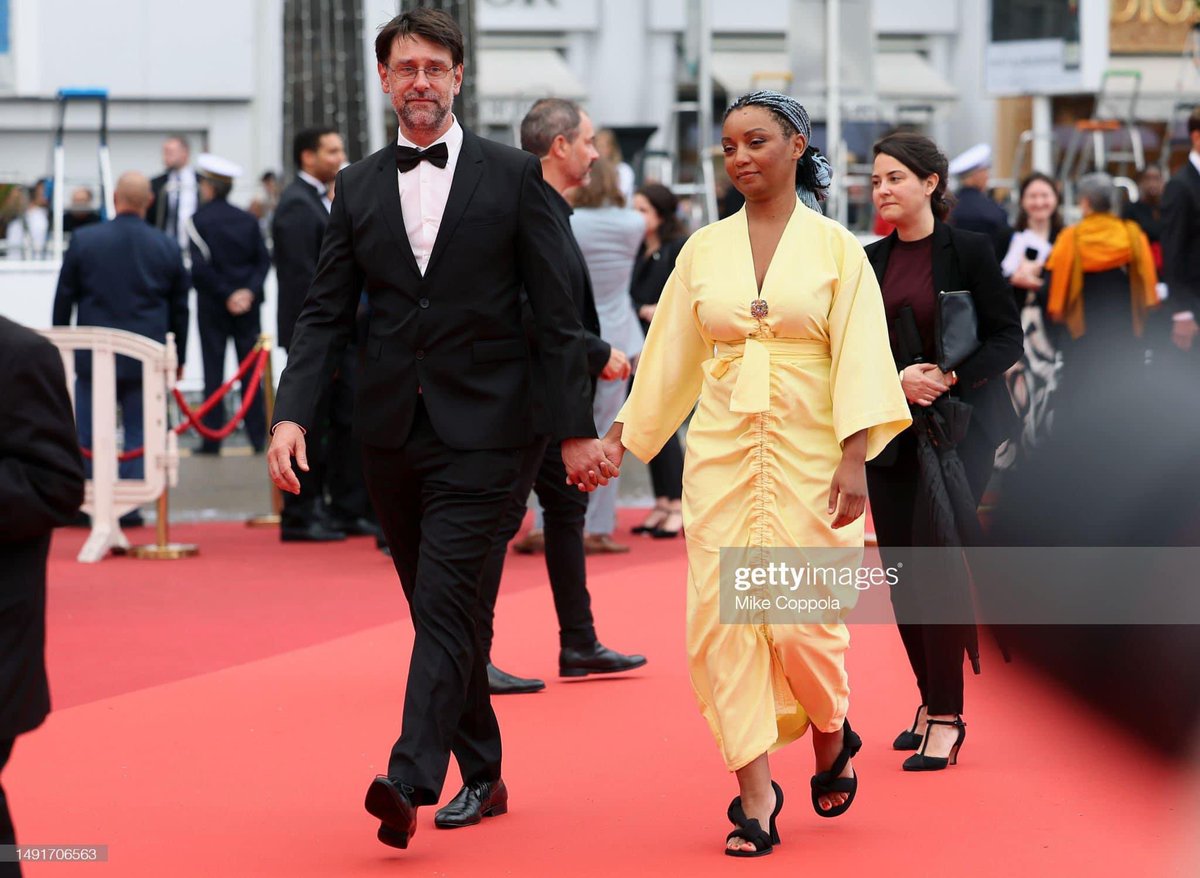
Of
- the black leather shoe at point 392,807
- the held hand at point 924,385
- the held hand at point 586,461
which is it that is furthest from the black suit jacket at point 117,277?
the black leather shoe at point 392,807

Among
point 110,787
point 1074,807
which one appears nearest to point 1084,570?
point 1074,807

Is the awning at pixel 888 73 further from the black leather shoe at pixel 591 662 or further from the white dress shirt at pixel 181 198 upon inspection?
the black leather shoe at pixel 591 662

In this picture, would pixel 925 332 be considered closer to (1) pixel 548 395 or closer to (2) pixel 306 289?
(1) pixel 548 395

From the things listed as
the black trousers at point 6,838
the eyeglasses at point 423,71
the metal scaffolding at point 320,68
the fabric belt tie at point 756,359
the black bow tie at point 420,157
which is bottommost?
the black trousers at point 6,838

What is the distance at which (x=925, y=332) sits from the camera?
6.00 metres

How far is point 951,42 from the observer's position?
1382 inches

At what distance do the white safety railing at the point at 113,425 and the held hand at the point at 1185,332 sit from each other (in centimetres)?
529

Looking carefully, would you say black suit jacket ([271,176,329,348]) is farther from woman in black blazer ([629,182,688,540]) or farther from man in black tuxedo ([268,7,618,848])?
man in black tuxedo ([268,7,618,848])

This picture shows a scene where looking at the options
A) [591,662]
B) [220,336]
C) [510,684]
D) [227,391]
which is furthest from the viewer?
[220,336]

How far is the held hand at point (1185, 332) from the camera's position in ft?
33.4

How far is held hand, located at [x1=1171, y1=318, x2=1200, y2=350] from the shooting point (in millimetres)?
10188

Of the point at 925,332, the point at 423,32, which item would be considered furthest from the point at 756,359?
the point at 925,332

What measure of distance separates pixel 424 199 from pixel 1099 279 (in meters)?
8.58

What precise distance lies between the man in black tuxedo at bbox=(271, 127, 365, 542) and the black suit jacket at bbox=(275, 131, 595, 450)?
17.5 feet
